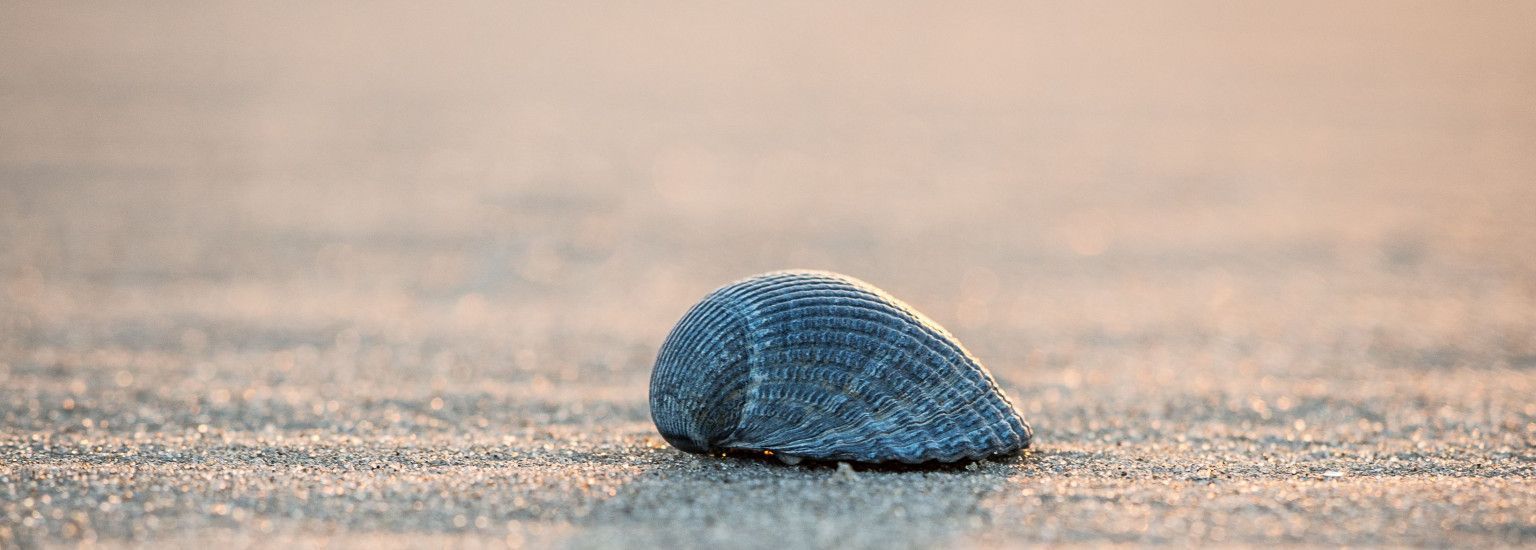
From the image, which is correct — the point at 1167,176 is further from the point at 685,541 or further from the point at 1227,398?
the point at 685,541

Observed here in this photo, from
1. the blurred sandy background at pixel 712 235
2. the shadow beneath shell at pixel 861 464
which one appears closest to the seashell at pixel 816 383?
the shadow beneath shell at pixel 861 464

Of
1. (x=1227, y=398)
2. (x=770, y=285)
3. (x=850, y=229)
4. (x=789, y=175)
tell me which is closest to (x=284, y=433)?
(x=770, y=285)

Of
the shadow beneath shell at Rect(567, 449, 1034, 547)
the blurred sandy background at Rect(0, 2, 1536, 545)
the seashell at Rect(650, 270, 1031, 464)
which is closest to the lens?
the shadow beneath shell at Rect(567, 449, 1034, 547)

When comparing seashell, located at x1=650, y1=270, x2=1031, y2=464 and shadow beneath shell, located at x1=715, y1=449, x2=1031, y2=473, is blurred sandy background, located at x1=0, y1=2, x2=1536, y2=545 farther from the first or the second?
seashell, located at x1=650, y1=270, x2=1031, y2=464

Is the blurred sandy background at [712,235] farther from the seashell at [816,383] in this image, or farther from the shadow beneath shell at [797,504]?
the seashell at [816,383]

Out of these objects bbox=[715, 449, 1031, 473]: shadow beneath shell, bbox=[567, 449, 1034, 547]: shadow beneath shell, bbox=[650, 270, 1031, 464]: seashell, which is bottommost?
bbox=[567, 449, 1034, 547]: shadow beneath shell

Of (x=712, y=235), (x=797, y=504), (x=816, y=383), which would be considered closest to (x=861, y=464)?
(x=816, y=383)

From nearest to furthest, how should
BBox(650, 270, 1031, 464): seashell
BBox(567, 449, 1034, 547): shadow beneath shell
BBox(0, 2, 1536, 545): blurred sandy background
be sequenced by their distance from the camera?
BBox(567, 449, 1034, 547): shadow beneath shell
BBox(650, 270, 1031, 464): seashell
BBox(0, 2, 1536, 545): blurred sandy background

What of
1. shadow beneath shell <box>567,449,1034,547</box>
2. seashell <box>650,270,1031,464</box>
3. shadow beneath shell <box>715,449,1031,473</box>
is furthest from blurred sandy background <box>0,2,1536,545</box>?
seashell <box>650,270,1031,464</box>
